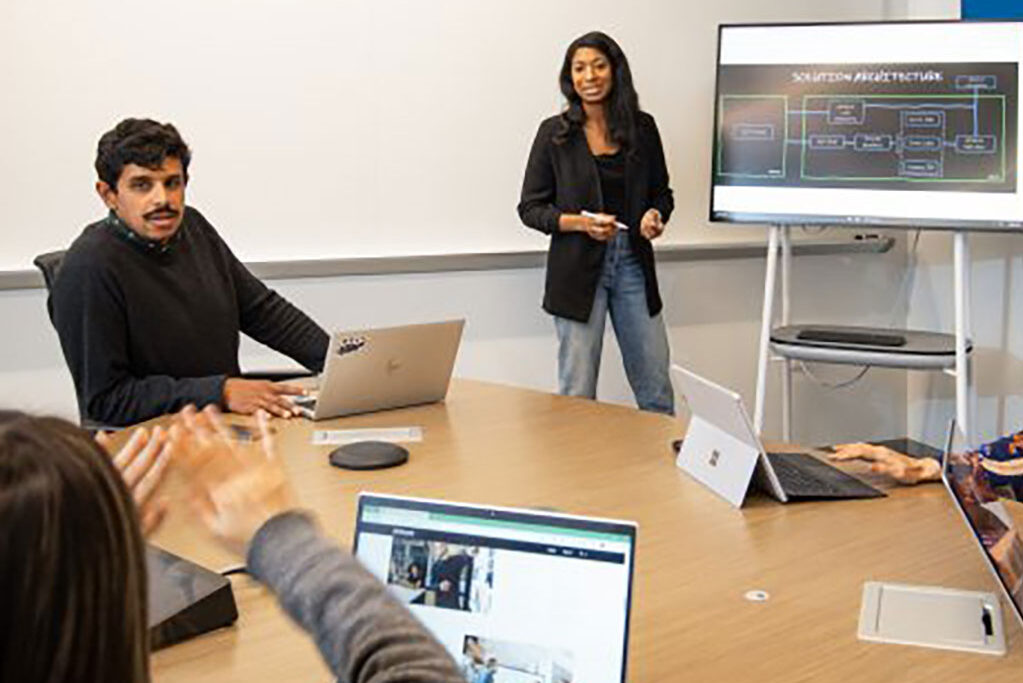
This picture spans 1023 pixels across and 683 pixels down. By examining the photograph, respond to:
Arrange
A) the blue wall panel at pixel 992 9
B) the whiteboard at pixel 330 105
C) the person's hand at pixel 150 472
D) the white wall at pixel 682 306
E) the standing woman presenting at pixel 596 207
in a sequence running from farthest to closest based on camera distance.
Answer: the blue wall panel at pixel 992 9
the standing woman presenting at pixel 596 207
the white wall at pixel 682 306
the whiteboard at pixel 330 105
the person's hand at pixel 150 472

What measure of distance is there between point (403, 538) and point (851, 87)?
330cm

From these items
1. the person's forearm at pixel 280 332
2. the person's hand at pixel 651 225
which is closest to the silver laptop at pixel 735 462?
the person's forearm at pixel 280 332

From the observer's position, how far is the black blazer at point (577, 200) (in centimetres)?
410

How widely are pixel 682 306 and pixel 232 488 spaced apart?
12.8ft

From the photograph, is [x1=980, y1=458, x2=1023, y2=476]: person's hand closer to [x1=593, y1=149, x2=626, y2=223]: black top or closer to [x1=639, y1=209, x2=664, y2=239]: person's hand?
[x1=639, y1=209, x2=664, y2=239]: person's hand

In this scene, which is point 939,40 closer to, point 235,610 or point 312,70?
point 312,70

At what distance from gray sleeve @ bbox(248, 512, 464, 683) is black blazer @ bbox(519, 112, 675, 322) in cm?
313

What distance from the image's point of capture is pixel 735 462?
79.7 inches

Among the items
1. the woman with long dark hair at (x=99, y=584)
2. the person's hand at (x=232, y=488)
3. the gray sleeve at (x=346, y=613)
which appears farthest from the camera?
the person's hand at (x=232, y=488)

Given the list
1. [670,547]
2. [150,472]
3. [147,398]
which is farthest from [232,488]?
[147,398]

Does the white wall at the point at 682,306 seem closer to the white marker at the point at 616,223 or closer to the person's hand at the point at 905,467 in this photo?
the white marker at the point at 616,223

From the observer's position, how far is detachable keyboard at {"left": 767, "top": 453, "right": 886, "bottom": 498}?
2.03 meters

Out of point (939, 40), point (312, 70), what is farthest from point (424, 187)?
point (939, 40)

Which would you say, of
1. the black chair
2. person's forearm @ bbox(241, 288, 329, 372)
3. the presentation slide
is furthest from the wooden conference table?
the presentation slide
